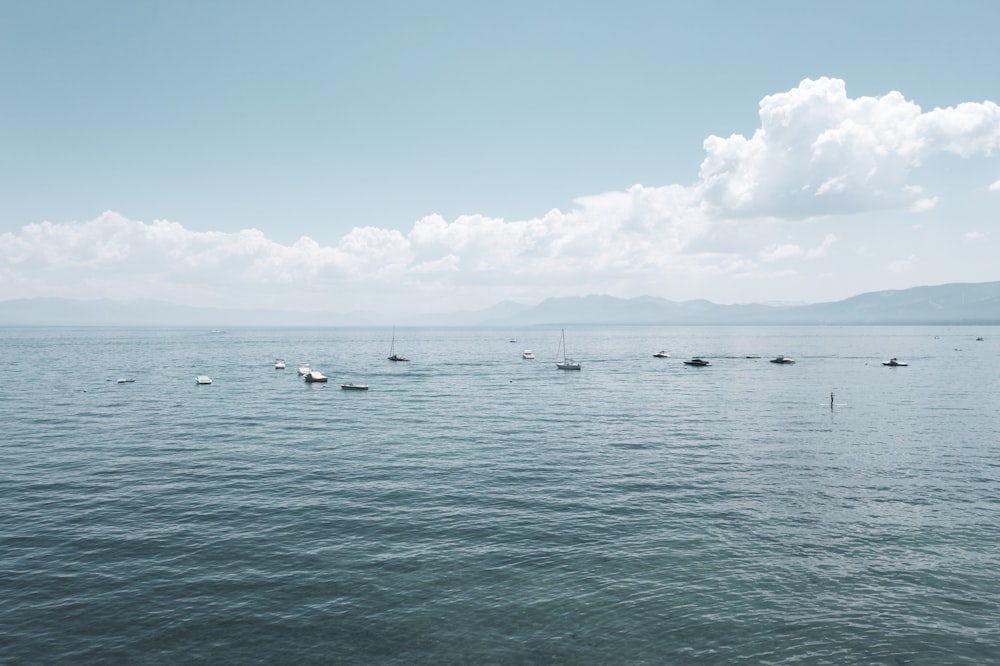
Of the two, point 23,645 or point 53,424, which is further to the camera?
point 53,424

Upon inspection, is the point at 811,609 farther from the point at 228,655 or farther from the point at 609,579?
the point at 228,655

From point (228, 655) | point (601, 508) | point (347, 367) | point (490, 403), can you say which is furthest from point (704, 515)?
point (347, 367)

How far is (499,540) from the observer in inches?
1432

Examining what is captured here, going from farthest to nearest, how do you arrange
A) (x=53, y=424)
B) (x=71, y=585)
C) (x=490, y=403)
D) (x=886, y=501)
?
(x=490, y=403), (x=53, y=424), (x=886, y=501), (x=71, y=585)

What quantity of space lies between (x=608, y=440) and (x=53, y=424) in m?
70.5

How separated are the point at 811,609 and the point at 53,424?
284ft

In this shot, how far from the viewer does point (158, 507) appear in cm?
4228

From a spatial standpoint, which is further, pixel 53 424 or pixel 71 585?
pixel 53 424

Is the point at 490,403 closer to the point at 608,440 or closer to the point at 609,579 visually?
the point at 608,440

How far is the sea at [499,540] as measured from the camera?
2586 cm

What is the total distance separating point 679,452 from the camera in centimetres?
6078

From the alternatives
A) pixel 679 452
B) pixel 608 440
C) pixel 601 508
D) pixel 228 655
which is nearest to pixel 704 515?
pixel 601 508

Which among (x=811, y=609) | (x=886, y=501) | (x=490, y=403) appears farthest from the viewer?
(x=490, y=403)

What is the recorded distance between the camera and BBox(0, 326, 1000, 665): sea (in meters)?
25.9
